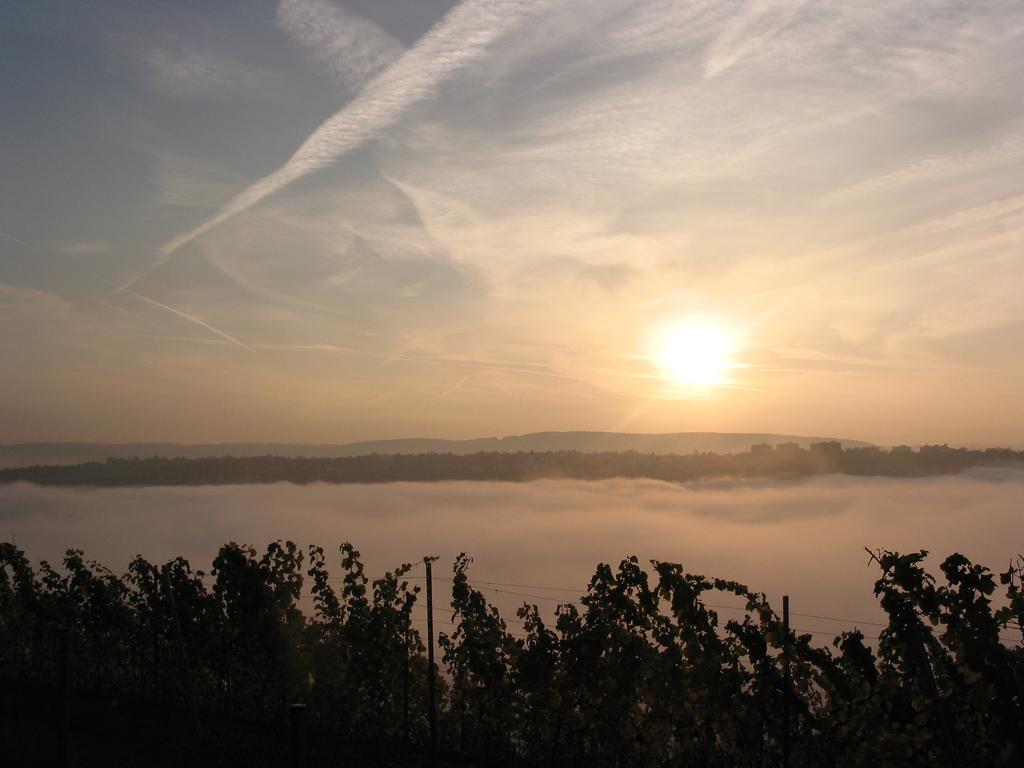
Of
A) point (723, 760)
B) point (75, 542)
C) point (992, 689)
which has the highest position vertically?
point (992, 689)

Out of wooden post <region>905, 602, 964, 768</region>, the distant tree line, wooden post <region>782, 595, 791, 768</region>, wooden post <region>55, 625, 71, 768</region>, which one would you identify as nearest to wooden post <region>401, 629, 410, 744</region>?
the distant tree line

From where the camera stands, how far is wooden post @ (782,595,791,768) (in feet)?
36.0

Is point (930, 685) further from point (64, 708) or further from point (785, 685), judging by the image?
point (64, 708)

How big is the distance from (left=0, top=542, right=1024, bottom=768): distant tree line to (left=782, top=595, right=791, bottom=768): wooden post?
54 mm

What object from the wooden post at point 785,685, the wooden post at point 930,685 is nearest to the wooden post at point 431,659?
the wooden post at point 785,685

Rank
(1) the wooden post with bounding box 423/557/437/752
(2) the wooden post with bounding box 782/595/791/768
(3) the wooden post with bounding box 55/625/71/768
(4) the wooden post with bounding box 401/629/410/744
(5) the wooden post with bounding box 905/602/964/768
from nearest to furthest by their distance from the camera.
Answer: (5) the wooden post with bounding box 905/602/964/768 < (3) the wooden post with bounding box 55/625/71/768 < (2) the wooden post with bounding box 782/595/791/768 < (1) the wooden post with bounding box 423/557/437/752 < (4) the wooden post with bounding box 401/629/410/744

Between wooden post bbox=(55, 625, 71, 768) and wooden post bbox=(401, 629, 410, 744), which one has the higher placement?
wooden post bbox=(55, 625, 71, 768)

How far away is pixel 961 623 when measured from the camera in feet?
31.3

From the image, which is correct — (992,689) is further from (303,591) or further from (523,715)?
(303,591)

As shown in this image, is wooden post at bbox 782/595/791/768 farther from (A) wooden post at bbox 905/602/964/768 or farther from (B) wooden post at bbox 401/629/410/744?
(B) wooden post at bbox 401/629/410/744

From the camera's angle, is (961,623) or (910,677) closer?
(961,623)

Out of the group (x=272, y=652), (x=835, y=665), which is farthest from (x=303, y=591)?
(x=835, y=665)

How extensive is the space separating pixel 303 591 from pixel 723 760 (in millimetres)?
8770

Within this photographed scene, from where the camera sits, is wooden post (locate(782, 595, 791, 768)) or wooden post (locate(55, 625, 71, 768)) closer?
wooden post (locate(55, 625, 71, 768))
